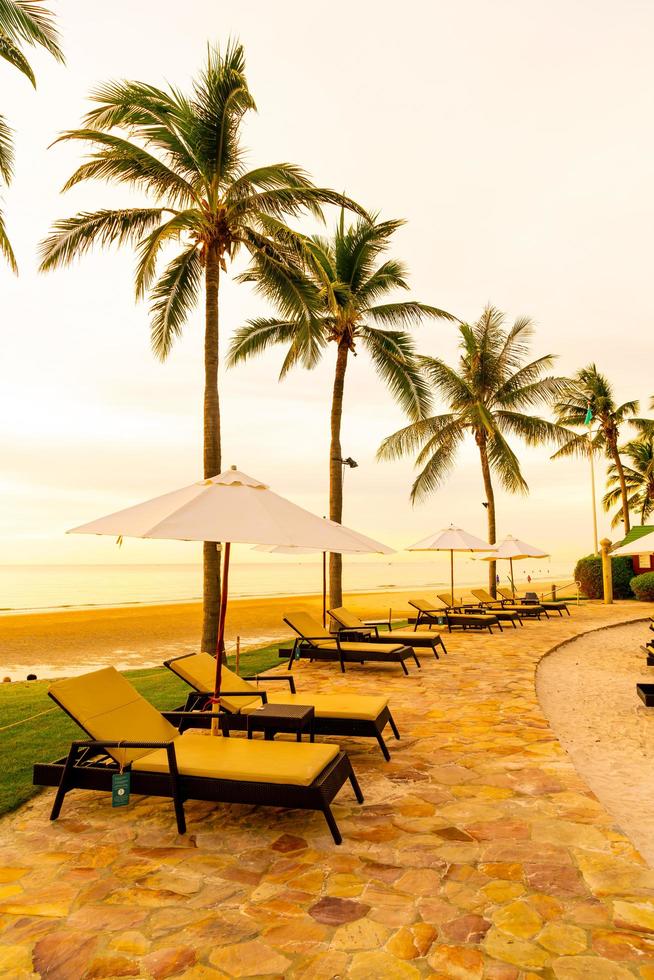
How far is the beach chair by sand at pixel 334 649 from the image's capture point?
373 inches

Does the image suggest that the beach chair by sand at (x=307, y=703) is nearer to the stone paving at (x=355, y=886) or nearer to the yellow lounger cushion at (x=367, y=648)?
the stone paving at (x=355, y=886)

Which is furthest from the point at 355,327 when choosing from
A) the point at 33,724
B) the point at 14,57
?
the point at 33,724

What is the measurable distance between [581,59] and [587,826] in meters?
11.4

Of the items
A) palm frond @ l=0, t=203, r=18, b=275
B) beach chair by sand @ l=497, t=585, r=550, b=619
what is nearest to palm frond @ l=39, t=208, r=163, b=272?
palm frond @ l=0, t=203, r=18, b=275

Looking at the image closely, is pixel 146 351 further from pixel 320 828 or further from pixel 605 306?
pixel 605 306

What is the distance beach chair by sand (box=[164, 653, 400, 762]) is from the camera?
5.28 metres

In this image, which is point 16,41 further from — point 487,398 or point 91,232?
point 487,398

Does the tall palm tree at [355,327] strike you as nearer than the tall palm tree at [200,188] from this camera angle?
No

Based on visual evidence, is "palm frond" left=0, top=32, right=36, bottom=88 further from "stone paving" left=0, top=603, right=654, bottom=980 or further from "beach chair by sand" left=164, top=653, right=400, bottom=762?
"stone paving" left=0, top=603, right=654, bottom=980

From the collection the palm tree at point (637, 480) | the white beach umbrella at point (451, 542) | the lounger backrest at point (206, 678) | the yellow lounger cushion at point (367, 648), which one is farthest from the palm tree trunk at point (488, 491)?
the palm tree at point (637, 480)

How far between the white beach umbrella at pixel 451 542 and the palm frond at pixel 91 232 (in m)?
9.40

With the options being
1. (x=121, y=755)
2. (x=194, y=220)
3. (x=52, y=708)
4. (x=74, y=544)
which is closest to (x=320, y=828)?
(x=121, y=755)

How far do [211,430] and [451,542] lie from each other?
7.88m

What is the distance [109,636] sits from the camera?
19.3 m
